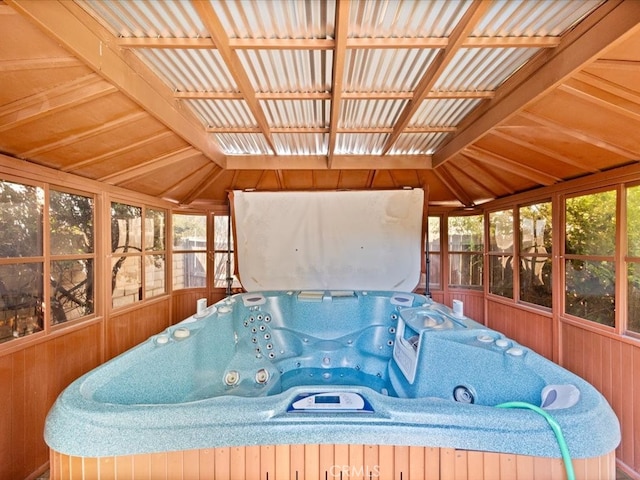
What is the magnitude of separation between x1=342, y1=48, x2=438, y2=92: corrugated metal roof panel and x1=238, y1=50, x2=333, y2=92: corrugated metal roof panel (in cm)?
14

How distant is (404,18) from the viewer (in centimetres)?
130

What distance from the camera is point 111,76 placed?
1408 millimetres

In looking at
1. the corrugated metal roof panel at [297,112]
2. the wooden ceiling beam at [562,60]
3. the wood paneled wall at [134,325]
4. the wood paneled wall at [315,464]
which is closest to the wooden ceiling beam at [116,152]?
the corrugated metal roof panel at [297,112]

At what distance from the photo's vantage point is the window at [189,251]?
162 inches

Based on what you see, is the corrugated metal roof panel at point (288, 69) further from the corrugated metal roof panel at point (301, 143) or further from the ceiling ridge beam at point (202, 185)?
the ceiling ridge beam at point (202, 185)

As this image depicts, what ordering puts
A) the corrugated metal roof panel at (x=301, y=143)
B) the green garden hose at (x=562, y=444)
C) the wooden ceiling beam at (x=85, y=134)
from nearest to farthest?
the green garden hose at (x=562, y=444) → the wooden ceiling beam at (x=85, y=134) → the corrugated metal roof panel at (x=301, y=143)

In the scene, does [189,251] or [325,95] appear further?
[189,251]

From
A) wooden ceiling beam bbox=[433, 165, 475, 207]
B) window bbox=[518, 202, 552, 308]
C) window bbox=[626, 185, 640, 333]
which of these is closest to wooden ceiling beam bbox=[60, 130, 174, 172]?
wooden ceiling beam bbox=[433, 165, 475, 207]

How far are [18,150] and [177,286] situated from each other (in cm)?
263

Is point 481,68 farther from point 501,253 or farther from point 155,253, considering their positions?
point 155,253

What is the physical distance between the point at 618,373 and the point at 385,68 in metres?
2.66

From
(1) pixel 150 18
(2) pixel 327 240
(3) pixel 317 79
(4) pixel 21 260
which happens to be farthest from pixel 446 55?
(4) pixel 21 260

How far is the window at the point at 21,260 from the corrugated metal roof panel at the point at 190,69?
1234 millimetres

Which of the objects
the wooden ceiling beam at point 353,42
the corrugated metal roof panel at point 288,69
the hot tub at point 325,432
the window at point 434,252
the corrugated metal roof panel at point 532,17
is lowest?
the hot tub at point 325,432
